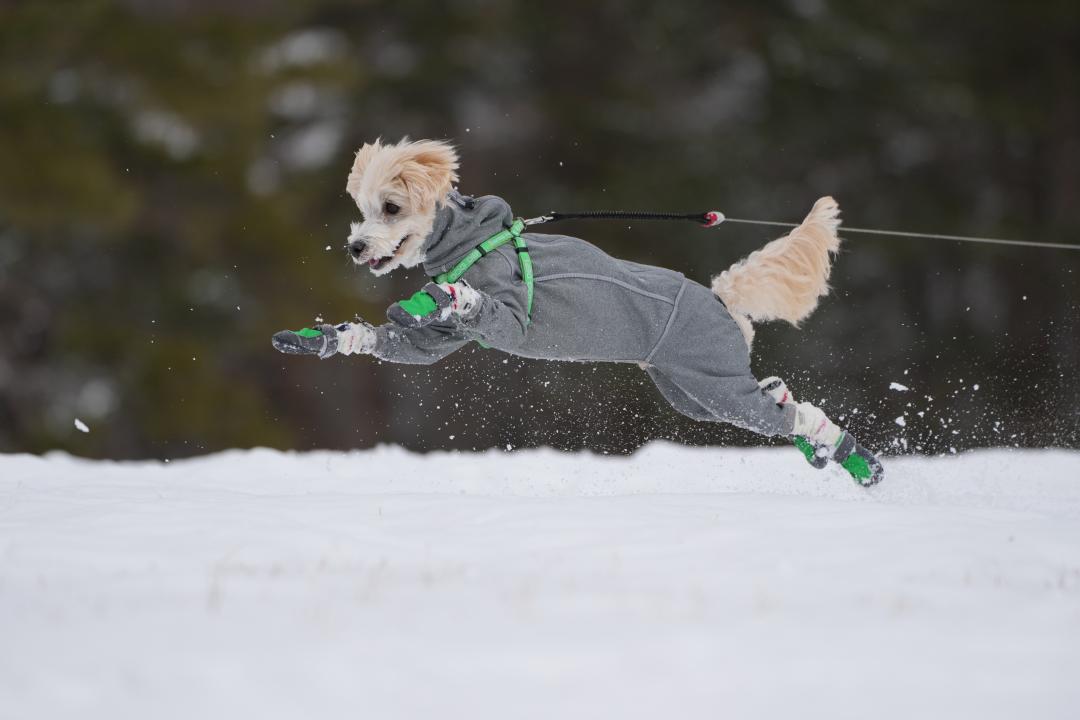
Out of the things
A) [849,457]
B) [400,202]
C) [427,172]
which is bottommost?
[849,457]

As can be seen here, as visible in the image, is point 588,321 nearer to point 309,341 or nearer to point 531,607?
point 309,341

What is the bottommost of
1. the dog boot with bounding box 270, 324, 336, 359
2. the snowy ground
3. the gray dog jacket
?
the snowy ground

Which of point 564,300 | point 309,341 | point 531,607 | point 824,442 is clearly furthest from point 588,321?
point 531,607

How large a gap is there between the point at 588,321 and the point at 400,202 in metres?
0.98

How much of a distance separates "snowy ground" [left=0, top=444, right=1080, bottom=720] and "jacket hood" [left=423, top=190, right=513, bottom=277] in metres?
1.03

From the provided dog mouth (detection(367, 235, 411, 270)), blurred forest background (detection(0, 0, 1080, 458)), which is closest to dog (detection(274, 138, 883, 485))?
dog mouth (detection(367, 235, 411, 270))

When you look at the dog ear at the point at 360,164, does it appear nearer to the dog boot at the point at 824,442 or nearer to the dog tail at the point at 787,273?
the dog tail at the point at 787,273

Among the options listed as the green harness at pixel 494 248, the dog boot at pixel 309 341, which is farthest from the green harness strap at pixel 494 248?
the dog boot at pixel 309 341

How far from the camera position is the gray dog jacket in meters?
5.28

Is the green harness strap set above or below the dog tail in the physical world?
below

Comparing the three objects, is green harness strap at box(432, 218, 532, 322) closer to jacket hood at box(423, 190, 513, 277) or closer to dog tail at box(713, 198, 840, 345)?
jacket hood at box(423, 190, 513, 277)

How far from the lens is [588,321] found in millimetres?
5473

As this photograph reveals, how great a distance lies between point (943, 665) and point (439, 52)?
15.7 metres

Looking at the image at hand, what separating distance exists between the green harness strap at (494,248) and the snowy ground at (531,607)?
A: 94 cm
